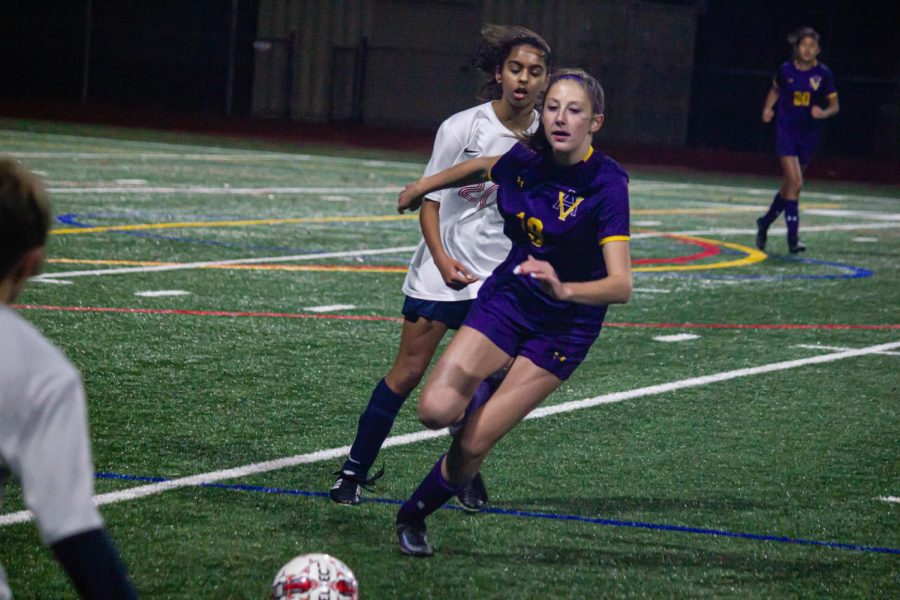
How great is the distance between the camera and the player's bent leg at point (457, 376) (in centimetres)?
512

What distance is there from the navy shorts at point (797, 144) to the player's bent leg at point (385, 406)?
33.8ft

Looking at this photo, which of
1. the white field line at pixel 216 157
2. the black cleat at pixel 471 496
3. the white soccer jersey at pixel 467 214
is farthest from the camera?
the white field line at pixel 216 157

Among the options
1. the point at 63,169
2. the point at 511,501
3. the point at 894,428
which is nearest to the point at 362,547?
the point at 511,501

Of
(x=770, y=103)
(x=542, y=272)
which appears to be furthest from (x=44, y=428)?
(x=770, y=103)

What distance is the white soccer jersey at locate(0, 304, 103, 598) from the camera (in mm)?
2383

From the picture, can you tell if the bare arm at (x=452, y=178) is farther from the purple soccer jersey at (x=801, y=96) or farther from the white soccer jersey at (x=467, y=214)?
the purple soccer jersey at (x=801, y=96)

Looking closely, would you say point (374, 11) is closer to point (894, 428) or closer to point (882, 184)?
point (882, 184)

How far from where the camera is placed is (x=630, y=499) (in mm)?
6004

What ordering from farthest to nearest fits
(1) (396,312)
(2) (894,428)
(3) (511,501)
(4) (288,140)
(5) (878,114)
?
1. (5) (878,114)
2. (4) (288,140)
3. (1) (396,312)
4. (2) (894,428)
5. (3) (511,501)

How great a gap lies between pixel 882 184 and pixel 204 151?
1323cm

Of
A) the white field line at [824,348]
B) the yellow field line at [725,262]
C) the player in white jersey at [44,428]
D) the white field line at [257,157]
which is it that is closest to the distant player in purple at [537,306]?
the player in white jersey at [44,428]

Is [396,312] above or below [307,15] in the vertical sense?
below

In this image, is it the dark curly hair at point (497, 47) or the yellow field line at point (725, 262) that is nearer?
the dark curly hair at point (497, 47)

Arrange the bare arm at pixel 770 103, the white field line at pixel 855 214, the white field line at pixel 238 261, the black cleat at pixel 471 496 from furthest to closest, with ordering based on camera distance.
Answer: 1. the white field line at pixel 855 214
2. the bare arm at pixel 770 103
3. the white field line at pixel 238 261
4. the black cleat at pixel 471 496
